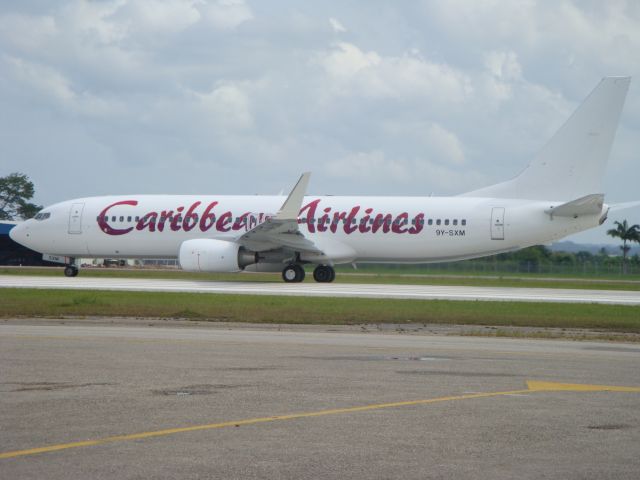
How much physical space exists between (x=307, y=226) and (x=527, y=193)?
31.8 feet

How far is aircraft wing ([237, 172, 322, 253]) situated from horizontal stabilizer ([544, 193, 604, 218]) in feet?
33.3

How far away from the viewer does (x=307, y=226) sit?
46281 mm

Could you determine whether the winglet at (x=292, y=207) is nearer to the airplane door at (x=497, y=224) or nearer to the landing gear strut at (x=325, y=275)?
the landing gear strut at (x=325, y=275)

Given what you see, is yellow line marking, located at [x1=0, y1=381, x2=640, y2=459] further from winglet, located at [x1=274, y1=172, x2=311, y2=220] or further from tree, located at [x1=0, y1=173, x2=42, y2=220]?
tree, located at [x1=0, y1=173, x2=42, y2=220]

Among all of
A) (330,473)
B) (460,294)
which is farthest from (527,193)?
(330,473)

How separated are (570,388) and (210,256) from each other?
3108 cm

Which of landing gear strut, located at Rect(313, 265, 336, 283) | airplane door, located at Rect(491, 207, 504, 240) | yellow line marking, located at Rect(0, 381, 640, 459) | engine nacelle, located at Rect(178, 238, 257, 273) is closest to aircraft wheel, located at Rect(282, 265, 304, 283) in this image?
landing gear strut, located at Rect(313, 265, 336, 283)

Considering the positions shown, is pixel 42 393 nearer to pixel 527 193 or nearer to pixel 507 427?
pixel 507 427

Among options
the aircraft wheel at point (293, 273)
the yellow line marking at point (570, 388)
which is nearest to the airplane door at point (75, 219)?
the aircraft wheel at point (293, 273)

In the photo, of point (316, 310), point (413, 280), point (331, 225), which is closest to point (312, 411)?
point (316, 310)

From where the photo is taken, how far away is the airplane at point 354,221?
140ft

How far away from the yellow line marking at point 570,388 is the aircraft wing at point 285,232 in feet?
93.6

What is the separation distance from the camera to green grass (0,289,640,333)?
2472 centimetres

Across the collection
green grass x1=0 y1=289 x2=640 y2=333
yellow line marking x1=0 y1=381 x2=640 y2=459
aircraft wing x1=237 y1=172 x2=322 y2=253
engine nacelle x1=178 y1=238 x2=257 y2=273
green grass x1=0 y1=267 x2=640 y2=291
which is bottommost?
yellow line marking x1=0 y1=381 x2=640 y2=459
